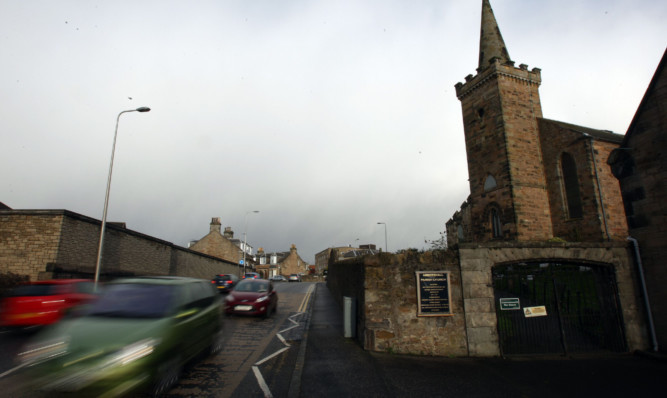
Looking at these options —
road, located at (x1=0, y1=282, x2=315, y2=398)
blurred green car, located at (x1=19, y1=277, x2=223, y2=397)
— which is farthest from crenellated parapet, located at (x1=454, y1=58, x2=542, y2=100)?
blurred green car, located at (x1=19, y1=277, x2=223, y2=397)

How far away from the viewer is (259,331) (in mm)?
10391

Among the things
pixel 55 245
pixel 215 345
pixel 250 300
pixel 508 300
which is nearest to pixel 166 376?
pixel 215 345

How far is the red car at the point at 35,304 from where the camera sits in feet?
27.4

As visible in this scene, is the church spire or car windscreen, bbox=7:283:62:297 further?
the church spire

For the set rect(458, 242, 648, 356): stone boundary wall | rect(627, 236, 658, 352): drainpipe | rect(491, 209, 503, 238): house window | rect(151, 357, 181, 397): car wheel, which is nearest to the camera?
rect(151, 357, 181, 397): car wheel

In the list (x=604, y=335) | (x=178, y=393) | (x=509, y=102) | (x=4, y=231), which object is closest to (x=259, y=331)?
(x=178, y=393)

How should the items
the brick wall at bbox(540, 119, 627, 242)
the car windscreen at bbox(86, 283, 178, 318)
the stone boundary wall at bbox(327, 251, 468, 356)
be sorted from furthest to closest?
1. the brick wall at bbox(540, 119, 627, 242)
2. the stone boundary wall at bbox(327, 251, 468, 356)
3. the car windscreen at bbox(86, 283, 178, 318)

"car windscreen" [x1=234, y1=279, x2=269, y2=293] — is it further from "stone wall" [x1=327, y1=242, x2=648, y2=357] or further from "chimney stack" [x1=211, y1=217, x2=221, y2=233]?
"chimney stack" [x1=211, y1=217, x2=221, y2=233]

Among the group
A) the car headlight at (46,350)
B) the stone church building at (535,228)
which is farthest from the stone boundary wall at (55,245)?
the stone church building at (535,228)

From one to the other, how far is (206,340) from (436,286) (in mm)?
5543

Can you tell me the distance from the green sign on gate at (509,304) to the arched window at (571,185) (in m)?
18.4

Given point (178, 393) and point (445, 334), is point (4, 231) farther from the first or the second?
point (445, 334)

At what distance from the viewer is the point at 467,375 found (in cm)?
653

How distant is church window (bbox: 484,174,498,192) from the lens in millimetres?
22594
